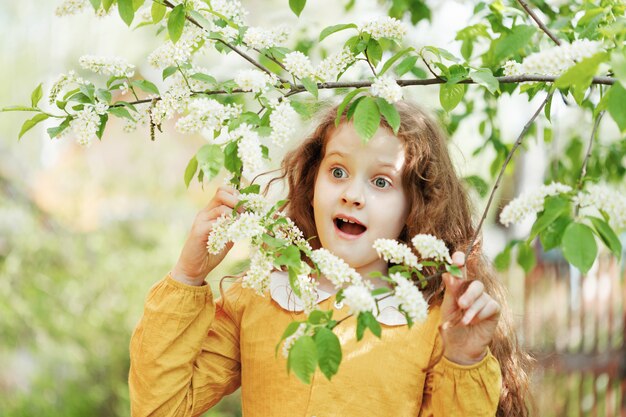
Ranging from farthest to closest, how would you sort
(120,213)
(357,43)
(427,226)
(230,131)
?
1. (120,213)
2. (427,226)
3. (357,43)
4. (230,131)

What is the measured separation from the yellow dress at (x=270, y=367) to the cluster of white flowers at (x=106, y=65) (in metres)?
0.41

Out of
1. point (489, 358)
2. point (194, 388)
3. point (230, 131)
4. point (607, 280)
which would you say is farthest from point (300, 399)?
point (607, 280)

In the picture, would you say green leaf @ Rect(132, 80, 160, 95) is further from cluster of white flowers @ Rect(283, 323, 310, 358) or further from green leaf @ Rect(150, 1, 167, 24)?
cluster of white flowers @ Rect(283, 323, 310, 358)

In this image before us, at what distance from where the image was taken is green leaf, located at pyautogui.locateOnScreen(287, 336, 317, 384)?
0.96 metres

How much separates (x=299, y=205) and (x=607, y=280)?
2.94 metres

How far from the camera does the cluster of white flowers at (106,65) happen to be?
1.25 meters

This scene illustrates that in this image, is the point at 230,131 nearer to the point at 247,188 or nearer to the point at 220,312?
the point at 247,188

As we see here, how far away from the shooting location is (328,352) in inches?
38.9

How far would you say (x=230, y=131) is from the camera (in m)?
1.07

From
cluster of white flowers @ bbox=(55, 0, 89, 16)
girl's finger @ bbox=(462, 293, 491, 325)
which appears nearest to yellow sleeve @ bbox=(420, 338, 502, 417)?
girl's finger @ bbox=(462, 293, 491, 325)

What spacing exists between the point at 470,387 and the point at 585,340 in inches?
125

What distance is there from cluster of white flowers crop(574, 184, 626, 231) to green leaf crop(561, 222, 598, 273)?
0.10ft

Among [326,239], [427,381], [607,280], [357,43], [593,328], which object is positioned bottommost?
[593,328]

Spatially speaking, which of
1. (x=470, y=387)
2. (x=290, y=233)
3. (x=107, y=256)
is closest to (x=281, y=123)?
(x=290, y=233)
